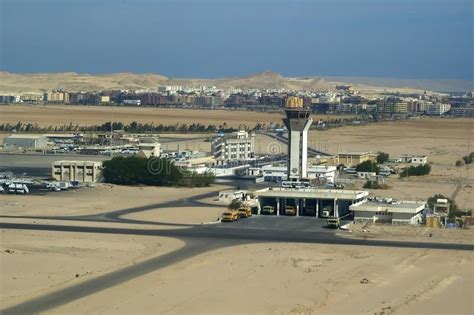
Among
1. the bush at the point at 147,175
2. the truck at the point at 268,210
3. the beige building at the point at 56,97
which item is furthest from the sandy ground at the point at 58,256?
the beige building at the point at 56,97

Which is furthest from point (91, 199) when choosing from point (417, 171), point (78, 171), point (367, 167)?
point (417, 171)

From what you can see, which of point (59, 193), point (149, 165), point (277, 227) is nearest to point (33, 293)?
point (277, 227)

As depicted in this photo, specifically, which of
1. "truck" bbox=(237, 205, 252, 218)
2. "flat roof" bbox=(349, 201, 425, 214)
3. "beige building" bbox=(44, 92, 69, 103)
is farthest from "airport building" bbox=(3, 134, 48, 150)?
"beige building" bbox=(44, 92, 69, 103)

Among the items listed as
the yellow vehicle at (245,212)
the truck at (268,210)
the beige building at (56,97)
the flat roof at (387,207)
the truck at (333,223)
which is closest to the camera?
the truck at (333,223)

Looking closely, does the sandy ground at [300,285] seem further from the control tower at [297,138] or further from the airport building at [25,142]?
the airport building at [25,142]

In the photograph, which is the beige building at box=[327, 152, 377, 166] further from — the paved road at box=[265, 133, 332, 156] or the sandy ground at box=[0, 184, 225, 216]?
the sandy ground at box=[0, 184, 225, 216]

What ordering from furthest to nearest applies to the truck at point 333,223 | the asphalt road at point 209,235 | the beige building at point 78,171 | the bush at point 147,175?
1. the beige building at point 78,171
2. the bush at point 147,175
3. the truck at point 333,223
4. the asphalt road at point 209,235
